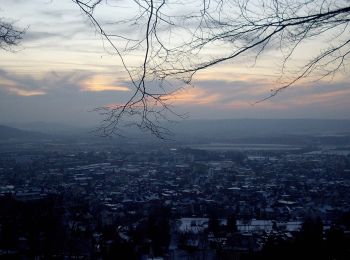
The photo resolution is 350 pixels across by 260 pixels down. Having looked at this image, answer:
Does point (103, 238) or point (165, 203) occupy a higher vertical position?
point (103, 238)

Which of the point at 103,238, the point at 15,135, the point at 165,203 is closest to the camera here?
the point at 103,238

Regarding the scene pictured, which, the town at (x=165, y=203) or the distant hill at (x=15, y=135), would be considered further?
the distant hill at (x=15, y=135)

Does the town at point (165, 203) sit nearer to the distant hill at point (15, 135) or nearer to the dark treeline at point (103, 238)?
the dark treeline at point (103, 238)

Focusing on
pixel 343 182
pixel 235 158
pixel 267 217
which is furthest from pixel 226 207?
pixel 235 158

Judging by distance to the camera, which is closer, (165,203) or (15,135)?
(165,203)

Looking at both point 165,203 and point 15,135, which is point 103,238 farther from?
point 15,135

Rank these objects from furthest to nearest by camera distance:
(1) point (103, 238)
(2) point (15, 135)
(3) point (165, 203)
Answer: (2) point (15, 135)
(3) point (165, 203)
(1) point (103, 238)

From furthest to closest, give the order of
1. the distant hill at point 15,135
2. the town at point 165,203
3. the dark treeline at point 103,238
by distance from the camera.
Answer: the distant hill at point 15,135 < the town at point 165,203 < the dark treeline at point 103,238

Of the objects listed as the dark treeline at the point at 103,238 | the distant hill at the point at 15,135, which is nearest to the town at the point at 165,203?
the dark treeline at the point at 103,238

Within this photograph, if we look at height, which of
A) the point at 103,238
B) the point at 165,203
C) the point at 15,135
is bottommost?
the point at 165,203

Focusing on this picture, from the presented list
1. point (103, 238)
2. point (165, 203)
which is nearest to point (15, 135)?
point (165, 203)

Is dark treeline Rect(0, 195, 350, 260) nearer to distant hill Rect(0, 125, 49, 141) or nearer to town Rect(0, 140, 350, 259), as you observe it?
town Rect(0, 140, 350, 259)

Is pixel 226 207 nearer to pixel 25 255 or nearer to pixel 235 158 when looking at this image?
pixel 25 255
